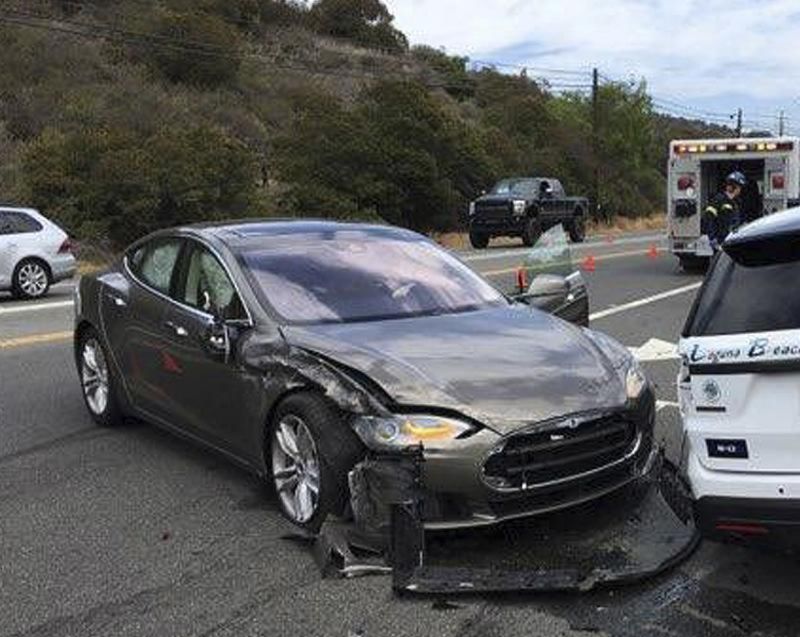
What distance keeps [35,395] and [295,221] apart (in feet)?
10.3

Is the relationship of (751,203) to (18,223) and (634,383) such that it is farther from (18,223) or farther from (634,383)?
(634,383)

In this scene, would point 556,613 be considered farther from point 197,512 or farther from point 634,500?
point 197,512

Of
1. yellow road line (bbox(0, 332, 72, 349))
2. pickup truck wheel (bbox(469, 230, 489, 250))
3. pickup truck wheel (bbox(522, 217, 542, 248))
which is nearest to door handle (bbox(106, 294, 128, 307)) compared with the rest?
yellow road line (bbox(0, 332, 72, 349))

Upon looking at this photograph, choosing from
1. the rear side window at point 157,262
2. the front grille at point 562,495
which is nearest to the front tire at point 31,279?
the rear side window at point 157,262

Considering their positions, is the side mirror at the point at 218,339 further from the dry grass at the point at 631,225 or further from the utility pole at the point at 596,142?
the utility pole at the point at 596,142

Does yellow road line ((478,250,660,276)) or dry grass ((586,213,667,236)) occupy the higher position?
yellow road line ((478,250,660,276))

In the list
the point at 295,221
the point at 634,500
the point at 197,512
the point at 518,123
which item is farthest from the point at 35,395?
the point at 518,123

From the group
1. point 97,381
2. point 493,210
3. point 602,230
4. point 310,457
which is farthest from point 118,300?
point 602,230

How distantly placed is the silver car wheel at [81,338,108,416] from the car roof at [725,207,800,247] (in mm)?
4584

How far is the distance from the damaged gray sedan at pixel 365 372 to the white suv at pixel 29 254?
10.8 metres

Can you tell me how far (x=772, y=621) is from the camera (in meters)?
4.14

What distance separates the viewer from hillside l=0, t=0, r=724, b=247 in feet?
89.2

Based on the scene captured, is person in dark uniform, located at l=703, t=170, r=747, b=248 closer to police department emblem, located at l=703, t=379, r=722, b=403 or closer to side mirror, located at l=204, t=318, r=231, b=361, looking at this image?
side mirror, located at l=204, t=318, r=231, b=361

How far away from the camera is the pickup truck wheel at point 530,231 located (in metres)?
33.2
